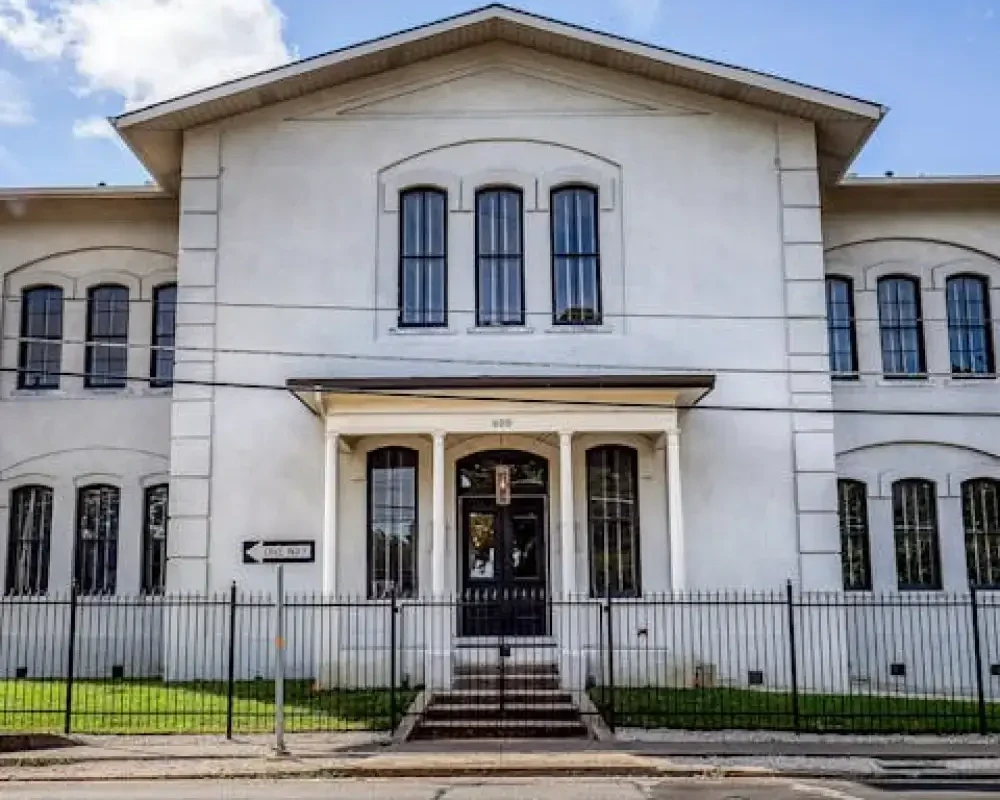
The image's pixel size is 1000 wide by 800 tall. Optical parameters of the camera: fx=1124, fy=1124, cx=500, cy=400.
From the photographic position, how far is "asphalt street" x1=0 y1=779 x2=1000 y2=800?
1141 cm

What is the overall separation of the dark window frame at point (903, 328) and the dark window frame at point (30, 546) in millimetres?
16652

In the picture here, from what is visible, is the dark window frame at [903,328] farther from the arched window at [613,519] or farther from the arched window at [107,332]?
the arched window at [107,332]

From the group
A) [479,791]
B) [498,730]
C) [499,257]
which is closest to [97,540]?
[499,257]

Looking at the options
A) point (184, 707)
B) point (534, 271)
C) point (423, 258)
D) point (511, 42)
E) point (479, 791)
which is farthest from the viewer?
point (511, 42)

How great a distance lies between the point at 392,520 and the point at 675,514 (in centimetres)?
500

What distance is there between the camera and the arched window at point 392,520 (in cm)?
1972

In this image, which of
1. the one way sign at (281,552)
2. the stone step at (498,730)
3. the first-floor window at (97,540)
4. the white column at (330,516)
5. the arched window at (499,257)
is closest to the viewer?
the one way sign at (281,552)

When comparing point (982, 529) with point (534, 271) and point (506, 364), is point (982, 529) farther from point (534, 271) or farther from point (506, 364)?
point (534, 271)

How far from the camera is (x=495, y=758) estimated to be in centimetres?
1340

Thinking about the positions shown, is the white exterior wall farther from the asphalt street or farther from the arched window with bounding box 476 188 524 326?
the asphalt street

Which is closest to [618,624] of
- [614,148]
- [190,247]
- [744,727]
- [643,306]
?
[744,727]

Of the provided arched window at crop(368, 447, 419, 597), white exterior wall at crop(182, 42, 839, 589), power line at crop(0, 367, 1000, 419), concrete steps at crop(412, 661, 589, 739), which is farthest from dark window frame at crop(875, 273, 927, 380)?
arched window at crop(368, 447, 419, 597)

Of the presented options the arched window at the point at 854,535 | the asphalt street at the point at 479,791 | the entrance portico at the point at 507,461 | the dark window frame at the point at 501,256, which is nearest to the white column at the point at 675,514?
the entrance portico at the point at 507,461

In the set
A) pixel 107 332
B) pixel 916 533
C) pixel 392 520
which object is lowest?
pixel 916 533
